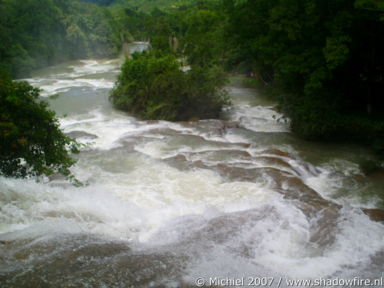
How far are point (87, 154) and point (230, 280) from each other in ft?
26.2

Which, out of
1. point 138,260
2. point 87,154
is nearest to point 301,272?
point 138,260

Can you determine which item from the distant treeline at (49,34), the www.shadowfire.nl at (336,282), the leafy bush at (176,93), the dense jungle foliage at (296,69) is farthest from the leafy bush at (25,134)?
the distant treeline at (49,34)

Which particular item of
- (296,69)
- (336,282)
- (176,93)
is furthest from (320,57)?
(336,282)

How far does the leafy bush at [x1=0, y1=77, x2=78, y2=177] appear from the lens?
8148 millimetres

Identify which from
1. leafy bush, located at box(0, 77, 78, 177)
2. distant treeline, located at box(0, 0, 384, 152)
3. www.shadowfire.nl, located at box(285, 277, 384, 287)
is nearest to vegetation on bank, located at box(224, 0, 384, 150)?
distant treeline, located at box(0, 0, 384, 152)

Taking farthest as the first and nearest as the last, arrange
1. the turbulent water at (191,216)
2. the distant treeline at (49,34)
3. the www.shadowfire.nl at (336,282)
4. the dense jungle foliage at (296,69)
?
the distant treeline at (49,34) < the dense jungle foliage at (296,69) < the turbulent water at (191,216) < the www.shadowfire.nl at (336,282)

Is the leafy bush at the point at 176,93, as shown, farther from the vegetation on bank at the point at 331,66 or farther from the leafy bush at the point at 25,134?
the leafy bush at the point at 25,134

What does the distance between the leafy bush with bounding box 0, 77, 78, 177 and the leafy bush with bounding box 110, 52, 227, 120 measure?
8.57m

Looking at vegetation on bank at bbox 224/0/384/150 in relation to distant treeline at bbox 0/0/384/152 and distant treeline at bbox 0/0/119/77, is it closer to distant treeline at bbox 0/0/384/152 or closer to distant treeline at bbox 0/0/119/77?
distant treeline at bbox 0/0/384/152

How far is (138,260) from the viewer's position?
6.33 m

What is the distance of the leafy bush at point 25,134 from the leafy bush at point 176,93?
8572 mm

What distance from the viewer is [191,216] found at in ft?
26.9

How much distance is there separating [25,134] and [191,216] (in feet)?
13.5

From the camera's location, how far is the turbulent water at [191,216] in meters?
6.14
